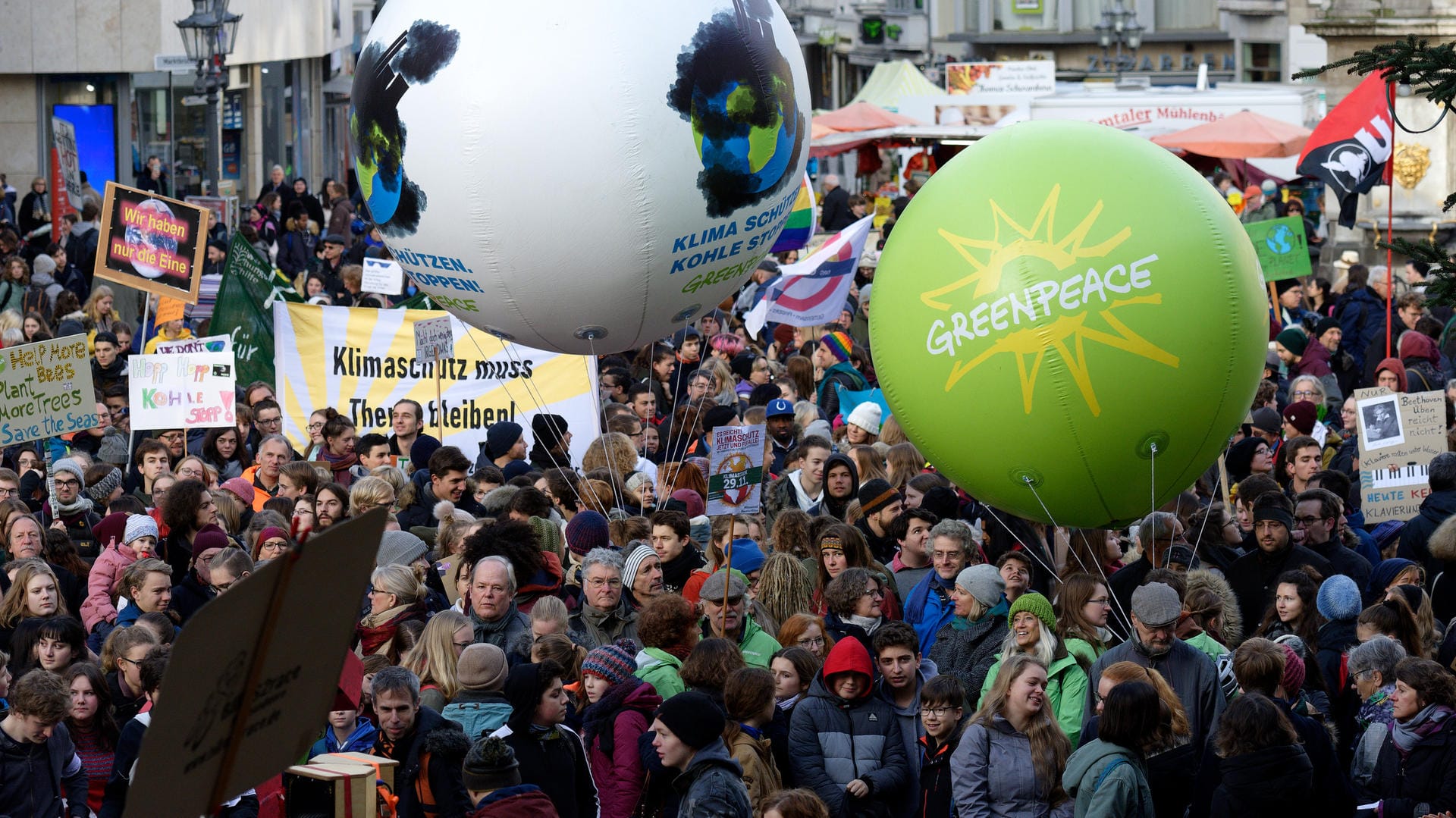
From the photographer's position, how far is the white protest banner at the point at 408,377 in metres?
13.6

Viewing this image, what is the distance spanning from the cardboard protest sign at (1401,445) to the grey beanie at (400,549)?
521cm

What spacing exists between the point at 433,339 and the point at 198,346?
5.40 ft

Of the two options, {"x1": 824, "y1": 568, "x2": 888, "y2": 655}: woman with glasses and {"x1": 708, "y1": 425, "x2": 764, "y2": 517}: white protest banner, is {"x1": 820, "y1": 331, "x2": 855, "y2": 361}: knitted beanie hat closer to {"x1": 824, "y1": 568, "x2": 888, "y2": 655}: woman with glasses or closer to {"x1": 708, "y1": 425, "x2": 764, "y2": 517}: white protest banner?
{"x1": 708, "y1": 425, "x2": 764, "y2": 517}: white protest banner

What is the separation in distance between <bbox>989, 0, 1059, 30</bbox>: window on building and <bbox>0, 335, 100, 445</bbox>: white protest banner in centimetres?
5221

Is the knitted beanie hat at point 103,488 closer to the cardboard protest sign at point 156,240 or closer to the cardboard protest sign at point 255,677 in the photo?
the cardboard protest sign at point 156,240

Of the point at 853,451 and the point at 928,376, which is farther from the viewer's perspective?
the point at 853,451

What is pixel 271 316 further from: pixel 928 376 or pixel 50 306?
pixel 928 376

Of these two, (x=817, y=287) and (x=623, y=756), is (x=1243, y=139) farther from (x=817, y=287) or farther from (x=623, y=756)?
(x=623, y=756)

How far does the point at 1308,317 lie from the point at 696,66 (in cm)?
1165

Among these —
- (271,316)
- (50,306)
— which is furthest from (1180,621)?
(50,306)

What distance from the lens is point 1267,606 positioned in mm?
8477

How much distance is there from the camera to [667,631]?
7242 millimetres

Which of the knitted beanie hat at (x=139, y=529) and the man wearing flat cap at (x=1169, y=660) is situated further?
the knitted beanie hat at (x=139, y=529)

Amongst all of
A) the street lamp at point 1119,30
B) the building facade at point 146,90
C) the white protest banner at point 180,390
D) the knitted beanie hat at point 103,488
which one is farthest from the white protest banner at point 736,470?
the street lamp at point 1119,30
